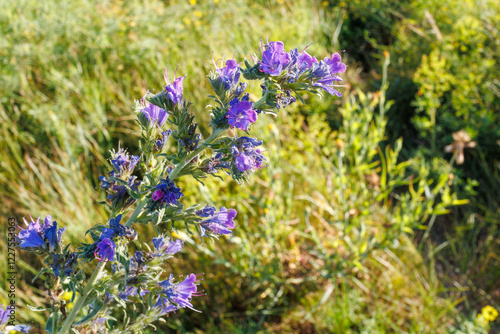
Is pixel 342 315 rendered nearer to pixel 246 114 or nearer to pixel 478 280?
pixel 478 280

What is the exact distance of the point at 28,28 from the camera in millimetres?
3637

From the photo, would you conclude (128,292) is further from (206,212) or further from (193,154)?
(193,154)

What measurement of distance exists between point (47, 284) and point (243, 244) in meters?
1.34

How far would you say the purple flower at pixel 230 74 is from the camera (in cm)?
107

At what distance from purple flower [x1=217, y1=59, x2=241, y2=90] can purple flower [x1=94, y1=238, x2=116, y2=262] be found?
1.75 ft

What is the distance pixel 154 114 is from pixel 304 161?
2.16m

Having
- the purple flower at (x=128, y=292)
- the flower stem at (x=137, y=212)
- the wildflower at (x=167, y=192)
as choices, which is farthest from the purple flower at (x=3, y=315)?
the wildflower at (x=167, y=192)

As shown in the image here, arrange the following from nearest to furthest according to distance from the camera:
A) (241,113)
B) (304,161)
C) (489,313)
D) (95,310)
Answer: (241,113) < (95,310) < (489,313) < (304,161)

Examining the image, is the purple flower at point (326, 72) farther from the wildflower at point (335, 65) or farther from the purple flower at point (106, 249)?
the purple flower at point (106, 249)

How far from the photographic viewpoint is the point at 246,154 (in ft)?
3.48

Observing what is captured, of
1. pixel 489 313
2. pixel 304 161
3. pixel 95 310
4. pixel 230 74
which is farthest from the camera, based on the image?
pixel 304 161

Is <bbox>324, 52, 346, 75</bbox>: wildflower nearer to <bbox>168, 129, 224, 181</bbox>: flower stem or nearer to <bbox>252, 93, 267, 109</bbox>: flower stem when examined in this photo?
<bbox>252, 93, 267, 109</bbox>: flower stem

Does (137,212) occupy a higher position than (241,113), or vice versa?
(241,113)

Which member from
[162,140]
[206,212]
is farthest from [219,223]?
[162,140]
